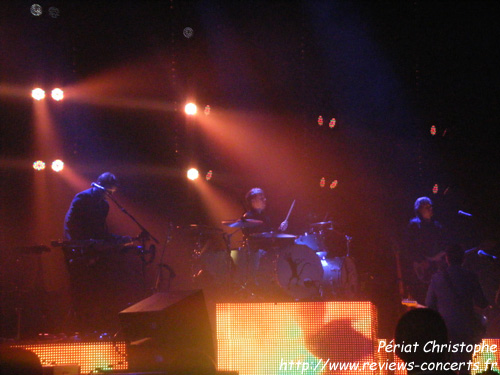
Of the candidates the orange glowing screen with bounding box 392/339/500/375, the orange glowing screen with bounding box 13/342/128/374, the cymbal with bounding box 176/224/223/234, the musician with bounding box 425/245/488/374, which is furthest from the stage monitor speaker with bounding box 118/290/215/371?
the cymbal with bounding box 176/224/223/234

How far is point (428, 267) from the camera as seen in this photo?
812cm

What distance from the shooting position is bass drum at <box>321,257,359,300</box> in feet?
28.0

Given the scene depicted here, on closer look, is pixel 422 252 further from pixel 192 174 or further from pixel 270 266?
pixel 192 174

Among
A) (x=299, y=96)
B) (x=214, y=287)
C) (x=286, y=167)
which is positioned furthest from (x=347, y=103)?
(x=214, y=287)

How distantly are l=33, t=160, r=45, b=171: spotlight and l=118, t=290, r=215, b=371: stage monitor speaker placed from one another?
5177mm

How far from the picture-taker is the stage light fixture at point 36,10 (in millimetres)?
8222

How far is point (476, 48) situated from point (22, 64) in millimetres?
7546

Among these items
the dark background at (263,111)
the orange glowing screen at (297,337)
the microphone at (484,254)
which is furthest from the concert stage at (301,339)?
the microphone at (484,254)

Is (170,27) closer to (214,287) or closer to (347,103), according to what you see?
(347,103)

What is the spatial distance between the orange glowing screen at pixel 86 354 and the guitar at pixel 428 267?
490 cm

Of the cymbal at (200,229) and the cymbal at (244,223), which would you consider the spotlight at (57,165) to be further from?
the cymbal at (244,223)

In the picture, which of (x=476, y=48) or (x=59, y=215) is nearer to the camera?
(x=59, y=215)

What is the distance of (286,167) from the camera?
34.2 feet

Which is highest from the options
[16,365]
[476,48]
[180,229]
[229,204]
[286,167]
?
[476,48]
